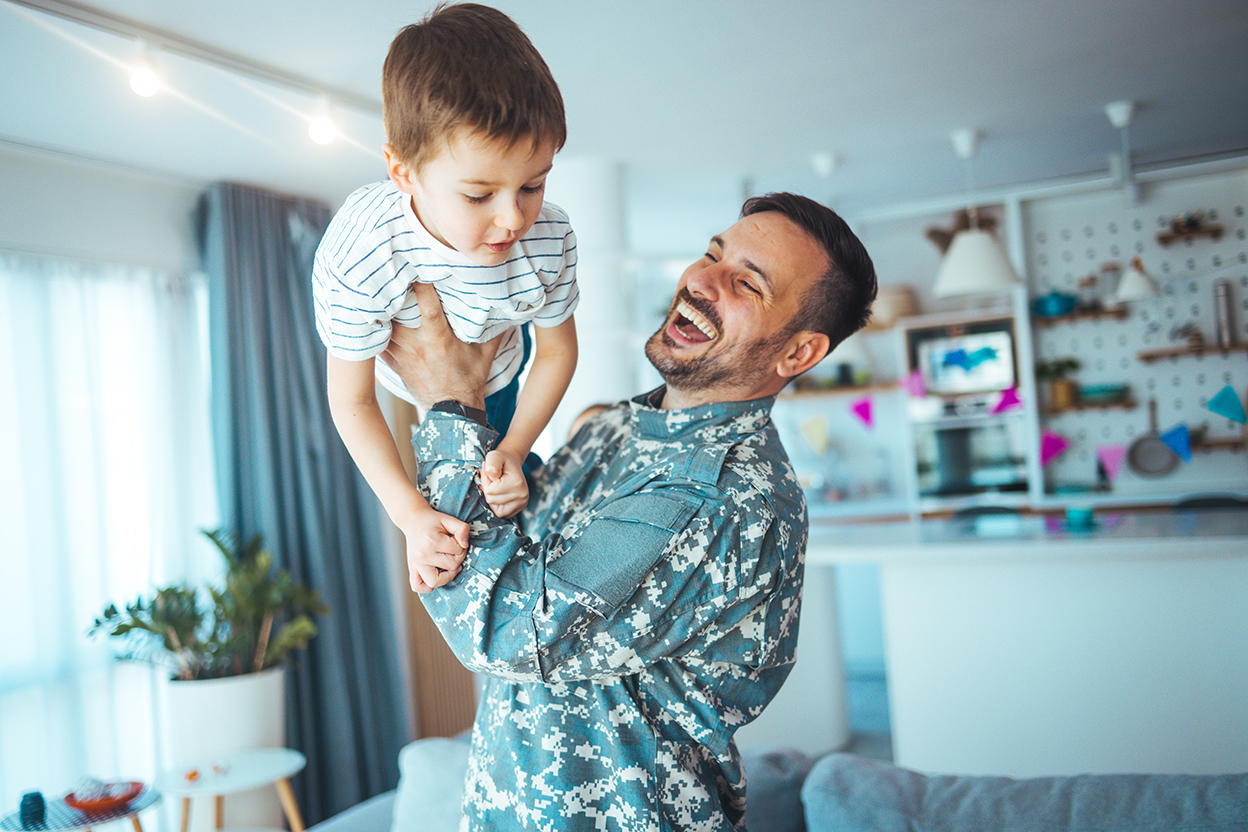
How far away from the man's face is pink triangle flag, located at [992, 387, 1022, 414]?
4780mm

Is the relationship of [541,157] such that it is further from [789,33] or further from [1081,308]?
[1081,308]

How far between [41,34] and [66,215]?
121 centimetres

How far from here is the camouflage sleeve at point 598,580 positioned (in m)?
0.97

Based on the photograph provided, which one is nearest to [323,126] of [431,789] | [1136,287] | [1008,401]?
[431,789]

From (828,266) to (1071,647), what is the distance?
241 cm

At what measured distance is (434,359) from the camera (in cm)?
108

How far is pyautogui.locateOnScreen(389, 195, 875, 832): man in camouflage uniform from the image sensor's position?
99cm

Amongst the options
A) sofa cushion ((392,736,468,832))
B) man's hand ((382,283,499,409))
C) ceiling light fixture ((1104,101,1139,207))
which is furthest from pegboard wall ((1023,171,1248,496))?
man's hand ((382,283,499,409))

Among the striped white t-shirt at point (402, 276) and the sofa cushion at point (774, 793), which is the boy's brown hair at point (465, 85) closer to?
the striped white t-shirt at point (402, 276)

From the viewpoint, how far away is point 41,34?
7.93ft

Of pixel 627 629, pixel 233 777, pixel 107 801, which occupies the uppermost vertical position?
pixel 627 629

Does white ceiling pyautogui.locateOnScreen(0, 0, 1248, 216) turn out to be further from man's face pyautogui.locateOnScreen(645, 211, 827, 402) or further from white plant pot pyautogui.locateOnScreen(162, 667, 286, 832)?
white plant pot pyautogui.locateOnScreen(162, 667, 286, 832)

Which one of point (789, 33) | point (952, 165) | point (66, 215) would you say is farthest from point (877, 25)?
point (66, 215)

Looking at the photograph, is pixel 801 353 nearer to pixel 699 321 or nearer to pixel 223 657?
pixel 699 321
